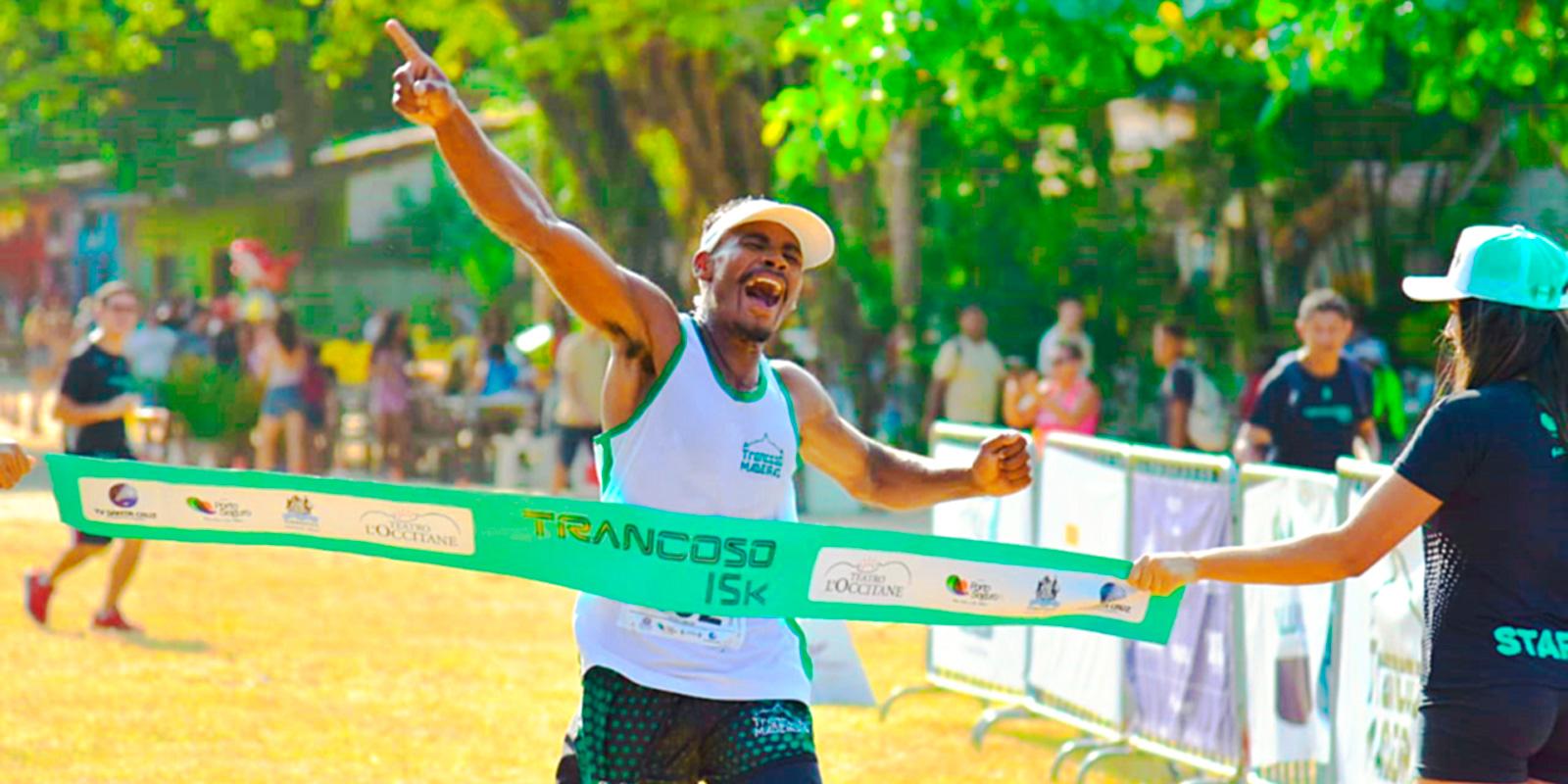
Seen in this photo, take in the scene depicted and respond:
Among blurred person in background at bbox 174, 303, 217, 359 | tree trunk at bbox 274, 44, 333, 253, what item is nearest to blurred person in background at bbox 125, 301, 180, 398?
blurred person in background at bbox 174, 303, 217, 359

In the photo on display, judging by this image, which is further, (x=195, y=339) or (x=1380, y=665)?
(x=195, y=339)

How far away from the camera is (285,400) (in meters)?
21.9

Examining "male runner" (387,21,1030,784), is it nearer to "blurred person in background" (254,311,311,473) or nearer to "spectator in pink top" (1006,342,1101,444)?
"spectator in pink top" (1006,342,1101,444)

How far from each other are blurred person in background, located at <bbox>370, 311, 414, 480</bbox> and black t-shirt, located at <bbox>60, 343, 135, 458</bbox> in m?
11.1

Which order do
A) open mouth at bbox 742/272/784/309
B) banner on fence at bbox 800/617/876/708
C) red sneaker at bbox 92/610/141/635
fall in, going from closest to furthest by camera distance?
open mouth at bbox 742/272/784/309
banner on fence at bbox 800/617/876/708
red sneaker at bbox 92/610/141/635

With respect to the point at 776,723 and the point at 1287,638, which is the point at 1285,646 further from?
the point at 776,723

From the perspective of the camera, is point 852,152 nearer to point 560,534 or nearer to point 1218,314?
point 1218,314

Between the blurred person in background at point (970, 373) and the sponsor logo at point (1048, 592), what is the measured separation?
13446 mm

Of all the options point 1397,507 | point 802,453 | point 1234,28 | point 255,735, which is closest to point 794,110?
point 1234,28

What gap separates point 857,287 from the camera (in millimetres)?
22109

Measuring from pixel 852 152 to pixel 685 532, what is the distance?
9552 mm

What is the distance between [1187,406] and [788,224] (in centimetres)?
1031

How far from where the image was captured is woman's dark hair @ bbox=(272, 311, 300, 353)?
70.6ft

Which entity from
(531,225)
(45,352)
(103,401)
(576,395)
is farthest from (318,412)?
(531,225)
